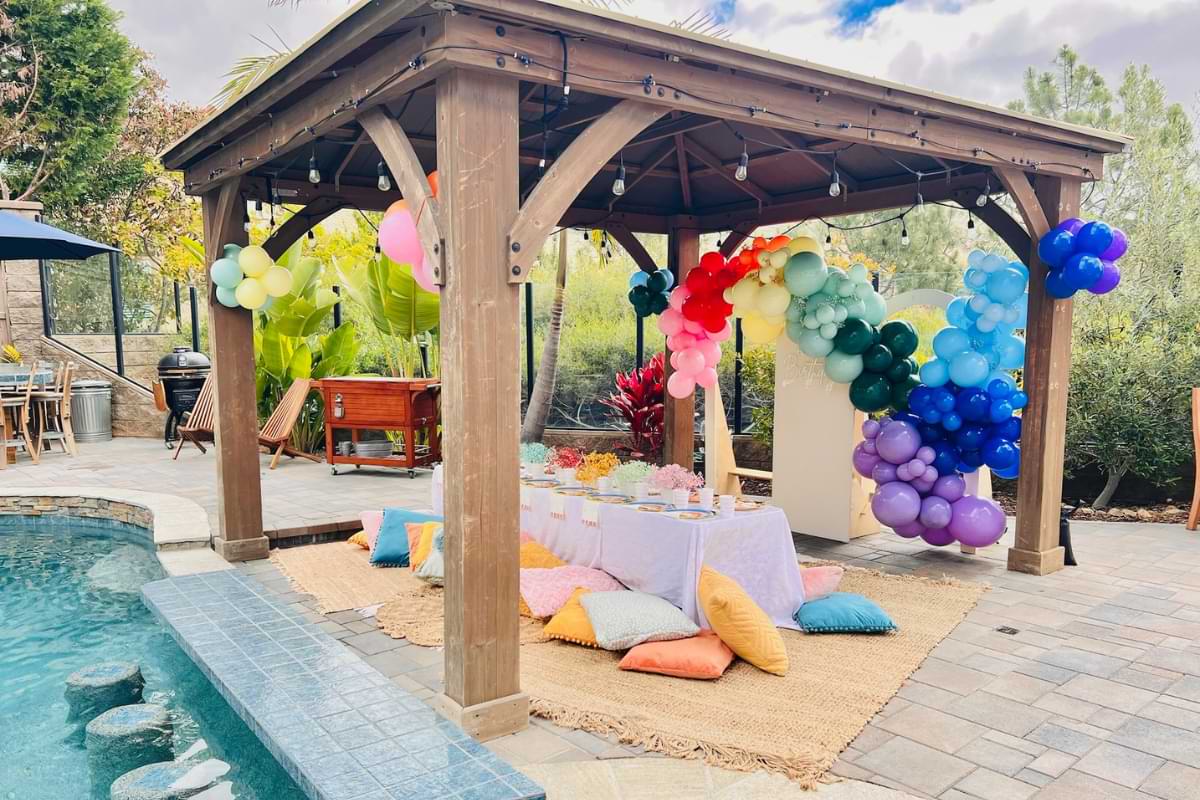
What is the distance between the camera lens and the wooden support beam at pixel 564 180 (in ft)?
10.4

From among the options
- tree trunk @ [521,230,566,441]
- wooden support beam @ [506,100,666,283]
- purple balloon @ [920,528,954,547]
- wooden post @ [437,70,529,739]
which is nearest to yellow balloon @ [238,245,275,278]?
wooden post @ [437,70,529,739]

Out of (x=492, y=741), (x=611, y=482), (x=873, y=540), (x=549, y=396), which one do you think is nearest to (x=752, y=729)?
(x=492, y=741)

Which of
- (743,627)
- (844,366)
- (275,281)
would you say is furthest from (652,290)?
(743,627)

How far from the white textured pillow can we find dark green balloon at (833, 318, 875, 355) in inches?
106

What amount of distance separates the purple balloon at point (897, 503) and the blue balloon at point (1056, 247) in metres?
1.79

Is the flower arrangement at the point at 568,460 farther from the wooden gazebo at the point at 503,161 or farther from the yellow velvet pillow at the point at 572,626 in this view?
the wooden gazebo at the point at 503,161

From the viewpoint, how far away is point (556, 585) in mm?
4770

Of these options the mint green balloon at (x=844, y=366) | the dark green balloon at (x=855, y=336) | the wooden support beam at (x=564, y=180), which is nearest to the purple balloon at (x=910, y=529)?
the mint green balloon at (x=844, y=366)

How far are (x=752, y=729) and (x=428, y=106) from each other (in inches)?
157

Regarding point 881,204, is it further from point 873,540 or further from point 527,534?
point 527,534

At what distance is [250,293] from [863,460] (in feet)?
14.6

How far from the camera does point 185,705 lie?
3768 mm

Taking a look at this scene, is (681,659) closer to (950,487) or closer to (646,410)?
(950,487)

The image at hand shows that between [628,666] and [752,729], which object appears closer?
[752,729]
